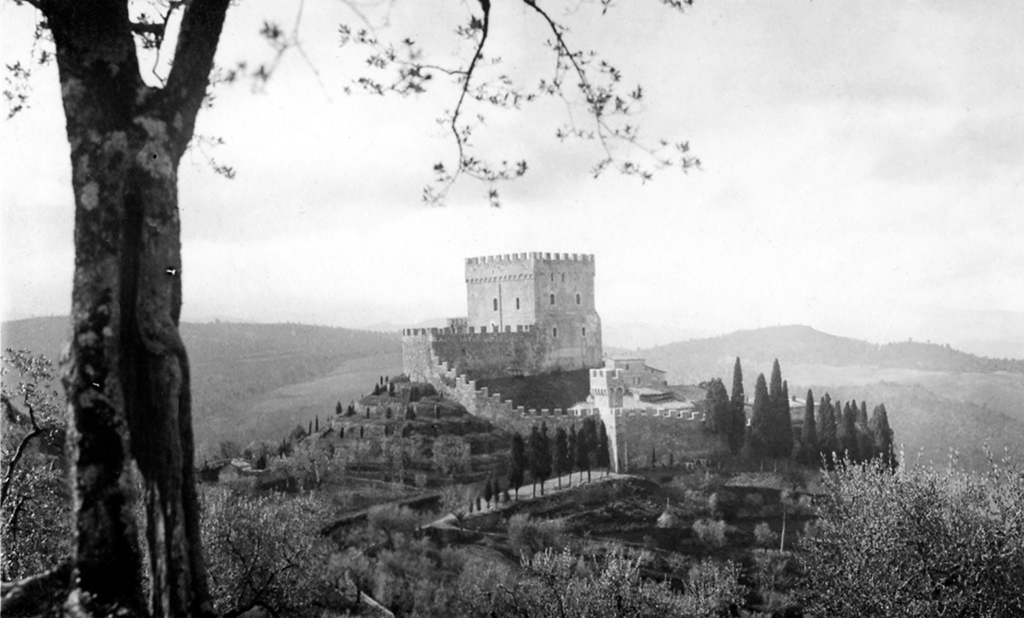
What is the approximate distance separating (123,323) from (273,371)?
63062mm

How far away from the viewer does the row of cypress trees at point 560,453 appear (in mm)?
30453

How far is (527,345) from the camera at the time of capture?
1571 inches

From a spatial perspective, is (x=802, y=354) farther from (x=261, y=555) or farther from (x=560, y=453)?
(x=261, y=555)

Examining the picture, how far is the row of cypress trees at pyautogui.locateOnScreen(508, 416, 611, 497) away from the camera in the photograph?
99.9 feet

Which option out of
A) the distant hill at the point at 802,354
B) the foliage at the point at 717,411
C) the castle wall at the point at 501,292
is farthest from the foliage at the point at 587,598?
the distant hill at the point at 802,354

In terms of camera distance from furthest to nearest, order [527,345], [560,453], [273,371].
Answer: [273,371] < [527,345] < [560,453]

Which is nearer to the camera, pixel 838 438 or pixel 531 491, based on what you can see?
pixel 531 491

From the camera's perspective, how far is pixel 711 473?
3097 cm

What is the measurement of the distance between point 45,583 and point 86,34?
10.8ft

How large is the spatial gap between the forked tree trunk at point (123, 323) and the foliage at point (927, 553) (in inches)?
424

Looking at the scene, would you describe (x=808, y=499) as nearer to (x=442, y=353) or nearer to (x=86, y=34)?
(x=442, y=353)

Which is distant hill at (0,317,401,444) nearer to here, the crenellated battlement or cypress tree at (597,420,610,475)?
the crenellated battlement

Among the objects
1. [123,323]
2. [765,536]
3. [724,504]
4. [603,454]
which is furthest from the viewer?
[603,454]

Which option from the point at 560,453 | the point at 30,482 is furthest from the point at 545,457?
the point at 30,482
